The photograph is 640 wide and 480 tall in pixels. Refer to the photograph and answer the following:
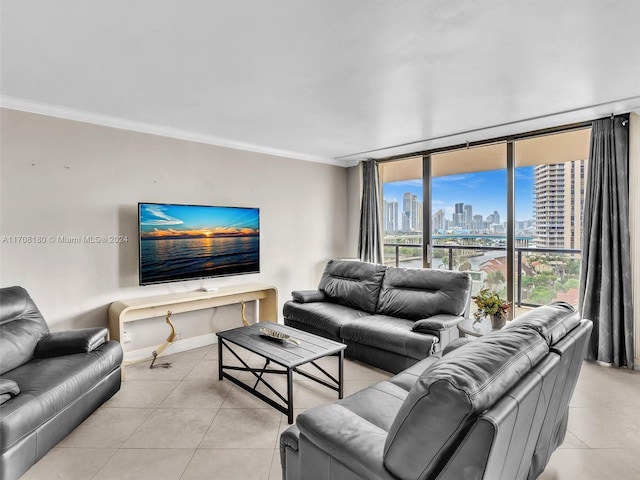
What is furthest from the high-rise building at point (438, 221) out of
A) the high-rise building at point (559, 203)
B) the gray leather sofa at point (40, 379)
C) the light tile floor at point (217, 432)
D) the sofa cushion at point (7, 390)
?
the sofa cushion at point (7, 390)

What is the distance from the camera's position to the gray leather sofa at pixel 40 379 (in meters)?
1.95

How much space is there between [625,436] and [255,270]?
3.70m

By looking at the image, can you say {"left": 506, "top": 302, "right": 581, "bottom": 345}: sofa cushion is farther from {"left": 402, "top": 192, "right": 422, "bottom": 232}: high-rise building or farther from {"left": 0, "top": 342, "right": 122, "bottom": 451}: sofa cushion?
{"left": 402, "top": 192, "right": 422, "bottom": 232}: high-rise building

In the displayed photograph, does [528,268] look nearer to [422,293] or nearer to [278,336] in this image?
[422,293]

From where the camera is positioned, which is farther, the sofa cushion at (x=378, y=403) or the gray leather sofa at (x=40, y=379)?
the gray leather sofa at (x=40, y=379)

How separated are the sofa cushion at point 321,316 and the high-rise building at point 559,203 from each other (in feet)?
7.58

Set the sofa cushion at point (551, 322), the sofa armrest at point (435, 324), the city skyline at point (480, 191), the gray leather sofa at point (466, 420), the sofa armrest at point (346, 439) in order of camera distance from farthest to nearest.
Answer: the city skyline at point (480, 191) < the sofa armrest at point (435, 324) < the sofa cushion at point (551, 322) < the sofa armrest at point (346, 439) < the gray leather sofa at point (466, 420)

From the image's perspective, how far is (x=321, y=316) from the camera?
3871mm

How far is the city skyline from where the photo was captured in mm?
4145

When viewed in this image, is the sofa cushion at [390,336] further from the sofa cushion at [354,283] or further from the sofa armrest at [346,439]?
the sofa armrest at [346,439]

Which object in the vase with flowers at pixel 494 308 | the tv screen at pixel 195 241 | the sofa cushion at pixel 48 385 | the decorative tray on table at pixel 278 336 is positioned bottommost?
the sofa cushion at pixel 48 385

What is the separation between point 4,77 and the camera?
2.49 m

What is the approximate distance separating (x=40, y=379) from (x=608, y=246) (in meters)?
4.77

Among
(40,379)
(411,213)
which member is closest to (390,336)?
(411,213)
